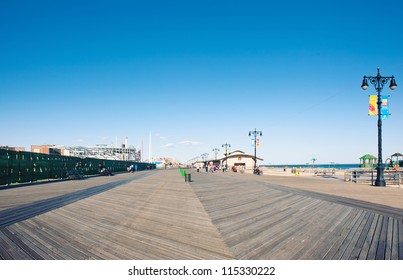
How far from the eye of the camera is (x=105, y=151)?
531 feet

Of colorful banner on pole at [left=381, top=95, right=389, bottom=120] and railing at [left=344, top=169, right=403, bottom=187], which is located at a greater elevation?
colorful banner on pole at [left=381, top=95, right=389, bottom=120]

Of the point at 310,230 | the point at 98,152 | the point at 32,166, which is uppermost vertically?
the point at 32,166

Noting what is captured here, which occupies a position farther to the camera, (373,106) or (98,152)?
(98,152)

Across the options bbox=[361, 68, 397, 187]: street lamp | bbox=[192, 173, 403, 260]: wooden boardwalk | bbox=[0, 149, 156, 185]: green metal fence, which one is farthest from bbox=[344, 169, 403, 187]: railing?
bbox=[0, 149, 156, 185]: green metal fence

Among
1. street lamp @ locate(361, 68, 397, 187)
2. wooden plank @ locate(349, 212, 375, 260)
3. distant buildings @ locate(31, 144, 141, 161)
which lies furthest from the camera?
distant buildings @ locate(31, 144, 141, 161)

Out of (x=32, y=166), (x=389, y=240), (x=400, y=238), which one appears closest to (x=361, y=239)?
(x=389, y=240)

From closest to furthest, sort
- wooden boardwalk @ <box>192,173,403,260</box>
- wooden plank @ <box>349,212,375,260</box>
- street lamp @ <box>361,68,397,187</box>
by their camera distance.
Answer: wooden plank @ <box>349,212,375,260</box> < wooden boardwalk @ <box>192,173,403,260</box> < street lamp @ <box>361,68,397,187</box>

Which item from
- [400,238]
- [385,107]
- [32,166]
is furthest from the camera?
[32,166]

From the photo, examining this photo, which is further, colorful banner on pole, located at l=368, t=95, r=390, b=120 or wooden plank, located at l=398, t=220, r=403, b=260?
colorful banner on pole, located at l=368, t=95, r=390, b=120

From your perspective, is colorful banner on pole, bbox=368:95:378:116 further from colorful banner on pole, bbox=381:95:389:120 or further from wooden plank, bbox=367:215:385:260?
wooden plank, bbox=367:215:385:260

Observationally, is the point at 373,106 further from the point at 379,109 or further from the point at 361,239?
the point at 361,239
